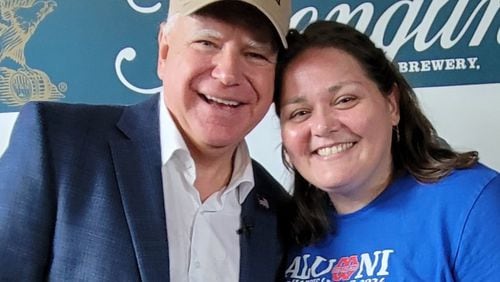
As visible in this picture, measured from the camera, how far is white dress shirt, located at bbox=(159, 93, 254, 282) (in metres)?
1.23

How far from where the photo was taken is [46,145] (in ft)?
3.70

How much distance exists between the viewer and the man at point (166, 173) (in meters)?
1.11

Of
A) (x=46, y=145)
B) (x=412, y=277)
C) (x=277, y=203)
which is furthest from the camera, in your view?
(x=277, y=203)

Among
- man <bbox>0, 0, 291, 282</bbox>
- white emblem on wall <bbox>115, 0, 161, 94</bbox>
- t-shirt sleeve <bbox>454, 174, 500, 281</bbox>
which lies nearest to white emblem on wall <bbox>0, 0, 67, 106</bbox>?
white emblem on wall <bbox>115, 0, 161, 94</bbox>

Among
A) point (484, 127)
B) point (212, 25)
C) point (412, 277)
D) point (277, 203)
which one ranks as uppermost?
point (212, 25)

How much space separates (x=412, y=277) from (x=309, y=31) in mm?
535

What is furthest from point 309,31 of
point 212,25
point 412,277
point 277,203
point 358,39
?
point 412,277

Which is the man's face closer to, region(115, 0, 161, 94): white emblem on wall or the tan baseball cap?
the tan baseball cap

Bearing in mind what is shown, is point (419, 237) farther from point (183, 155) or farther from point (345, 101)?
point (183, 155)

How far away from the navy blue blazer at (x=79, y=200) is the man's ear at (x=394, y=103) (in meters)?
0.49

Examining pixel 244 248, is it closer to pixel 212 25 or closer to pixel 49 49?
pixel 212 25

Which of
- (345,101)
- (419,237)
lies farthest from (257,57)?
(419,237)

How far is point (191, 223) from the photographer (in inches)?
49.8

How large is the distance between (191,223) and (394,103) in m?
0.49
